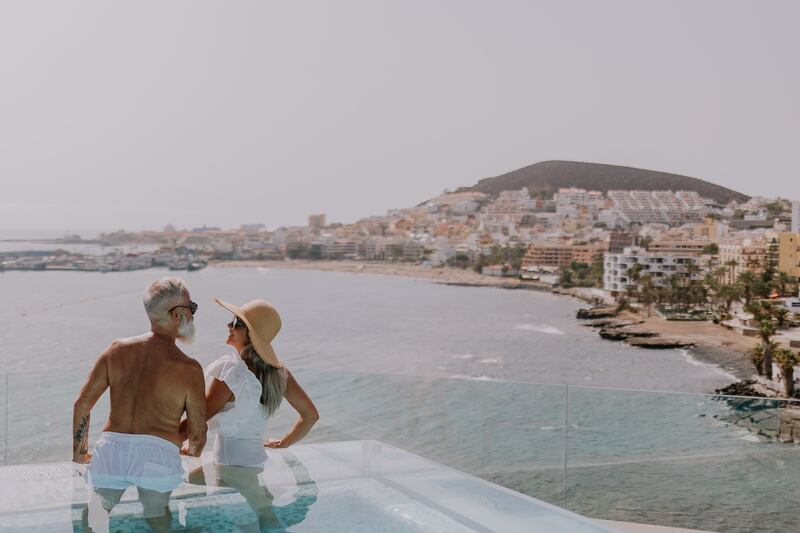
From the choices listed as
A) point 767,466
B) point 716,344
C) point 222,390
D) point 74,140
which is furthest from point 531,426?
point 74,140

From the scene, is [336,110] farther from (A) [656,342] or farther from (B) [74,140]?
(A) [656,342]

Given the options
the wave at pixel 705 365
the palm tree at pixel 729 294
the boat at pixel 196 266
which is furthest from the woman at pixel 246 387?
the boat at pixel 196 266

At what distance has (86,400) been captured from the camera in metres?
2.38

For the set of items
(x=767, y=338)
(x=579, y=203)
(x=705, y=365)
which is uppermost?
A: (x=579, y=203)

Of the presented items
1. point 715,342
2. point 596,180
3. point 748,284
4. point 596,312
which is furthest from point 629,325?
point 748,284

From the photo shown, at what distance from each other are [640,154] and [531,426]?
3065 cm

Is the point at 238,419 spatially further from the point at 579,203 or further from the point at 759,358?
the point at 579,203

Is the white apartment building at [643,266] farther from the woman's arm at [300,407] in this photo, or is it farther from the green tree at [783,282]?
the woman's arm at [300,407]

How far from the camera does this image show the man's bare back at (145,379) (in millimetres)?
2311

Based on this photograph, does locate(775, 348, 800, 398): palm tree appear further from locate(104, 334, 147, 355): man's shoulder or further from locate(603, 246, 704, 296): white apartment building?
locate(104, 334, 147, 355): man's shoulder

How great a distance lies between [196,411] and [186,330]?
8.7 inches

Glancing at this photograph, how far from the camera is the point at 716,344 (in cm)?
2759

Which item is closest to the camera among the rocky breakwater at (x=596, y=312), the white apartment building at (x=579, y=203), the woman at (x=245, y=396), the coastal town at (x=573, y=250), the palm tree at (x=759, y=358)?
the woman at (x=245, y=396)

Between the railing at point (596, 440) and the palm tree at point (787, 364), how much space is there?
21.4 meters
